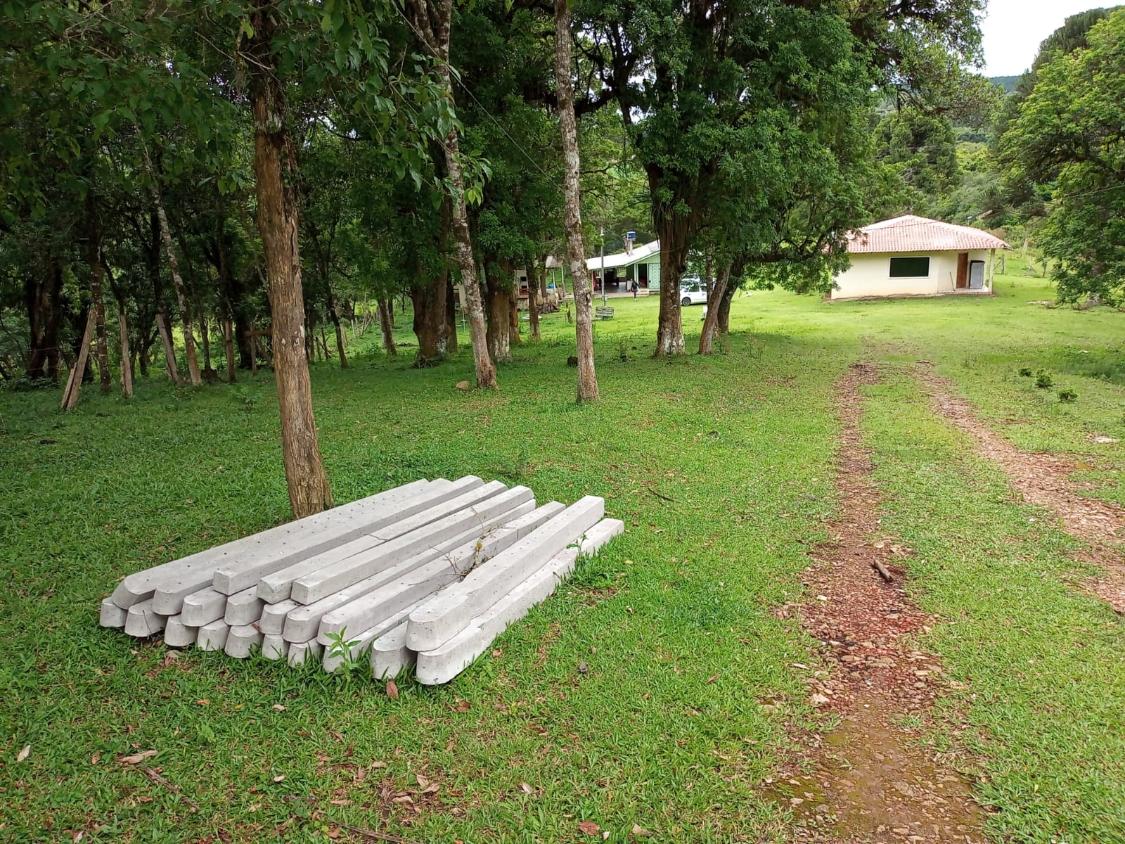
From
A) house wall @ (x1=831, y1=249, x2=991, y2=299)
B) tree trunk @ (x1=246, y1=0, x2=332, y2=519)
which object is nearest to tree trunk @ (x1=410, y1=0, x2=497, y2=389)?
tree trunk @ (x1=246, y1=0, x2=332, y2=519)

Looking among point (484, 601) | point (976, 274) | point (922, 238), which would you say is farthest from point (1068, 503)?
point (976, 274)

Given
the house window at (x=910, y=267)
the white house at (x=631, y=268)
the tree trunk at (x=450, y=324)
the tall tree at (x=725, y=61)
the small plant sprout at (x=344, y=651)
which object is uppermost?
the tall tree at (x=725, y=61)

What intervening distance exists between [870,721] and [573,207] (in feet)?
28.6

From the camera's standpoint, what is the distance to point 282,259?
15.7 ft

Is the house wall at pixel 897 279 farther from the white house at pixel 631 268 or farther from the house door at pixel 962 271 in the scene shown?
the white house at pixel 631 268

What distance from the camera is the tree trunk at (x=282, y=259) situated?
4.63m

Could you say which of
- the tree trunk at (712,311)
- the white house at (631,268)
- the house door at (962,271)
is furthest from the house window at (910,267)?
the tree trunk at (712,311)

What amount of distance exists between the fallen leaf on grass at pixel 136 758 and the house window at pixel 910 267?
3931 centimetres

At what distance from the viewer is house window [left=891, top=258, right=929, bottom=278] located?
3509 cm

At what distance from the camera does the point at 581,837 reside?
265cm

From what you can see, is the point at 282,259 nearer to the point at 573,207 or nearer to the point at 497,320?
the point at 573,207

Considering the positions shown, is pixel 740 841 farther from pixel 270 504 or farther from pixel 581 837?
pixel 270 504

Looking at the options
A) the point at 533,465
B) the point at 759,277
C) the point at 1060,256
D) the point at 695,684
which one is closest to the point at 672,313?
the point at 759,277

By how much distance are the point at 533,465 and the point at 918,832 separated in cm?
521
